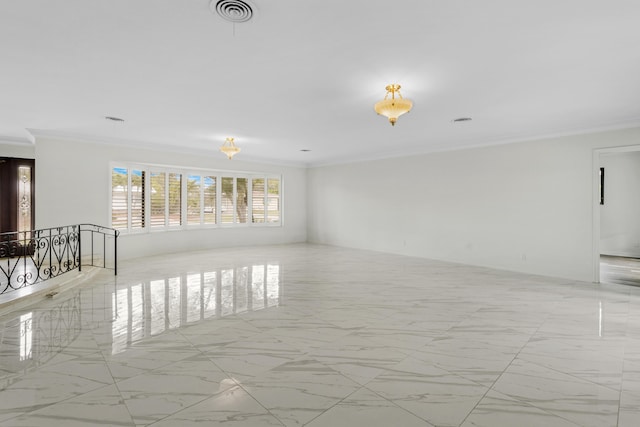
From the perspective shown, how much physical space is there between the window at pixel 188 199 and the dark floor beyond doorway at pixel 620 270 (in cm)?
846

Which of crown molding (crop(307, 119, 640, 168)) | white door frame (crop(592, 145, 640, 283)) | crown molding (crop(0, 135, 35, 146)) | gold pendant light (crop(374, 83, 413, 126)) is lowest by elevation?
white door frame (crop(592, 145, 640, 283))

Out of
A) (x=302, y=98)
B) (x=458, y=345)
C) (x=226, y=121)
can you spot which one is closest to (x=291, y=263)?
(x=226, y=121)

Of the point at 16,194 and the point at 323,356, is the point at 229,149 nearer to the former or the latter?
the point at 323,356

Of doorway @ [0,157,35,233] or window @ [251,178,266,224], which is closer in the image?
doorway @ [0,157,35,233]

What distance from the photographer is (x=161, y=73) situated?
3723 mm

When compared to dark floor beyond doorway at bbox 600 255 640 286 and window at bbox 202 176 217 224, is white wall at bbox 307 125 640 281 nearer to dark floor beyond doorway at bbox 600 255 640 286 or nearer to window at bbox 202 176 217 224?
dark floor beyond doorway at bbox 600 255 640 286

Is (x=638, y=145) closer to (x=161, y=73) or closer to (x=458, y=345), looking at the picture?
(x=458, y=345)

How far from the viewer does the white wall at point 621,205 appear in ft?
28.7

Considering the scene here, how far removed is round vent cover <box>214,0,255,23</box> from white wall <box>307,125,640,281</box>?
6.21 meters

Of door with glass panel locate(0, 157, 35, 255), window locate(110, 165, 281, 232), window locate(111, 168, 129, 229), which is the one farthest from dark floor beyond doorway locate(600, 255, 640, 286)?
door with glass panel locate(0, 157, 35, 255)

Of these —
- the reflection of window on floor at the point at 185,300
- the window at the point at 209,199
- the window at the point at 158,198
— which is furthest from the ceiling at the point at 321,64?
the window at the point at 209,199

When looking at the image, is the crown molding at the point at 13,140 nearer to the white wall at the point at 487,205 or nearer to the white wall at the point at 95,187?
the white wall at the point at 95,187

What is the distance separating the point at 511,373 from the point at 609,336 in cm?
168

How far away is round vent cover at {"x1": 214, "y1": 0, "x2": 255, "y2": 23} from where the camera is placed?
2416mm
